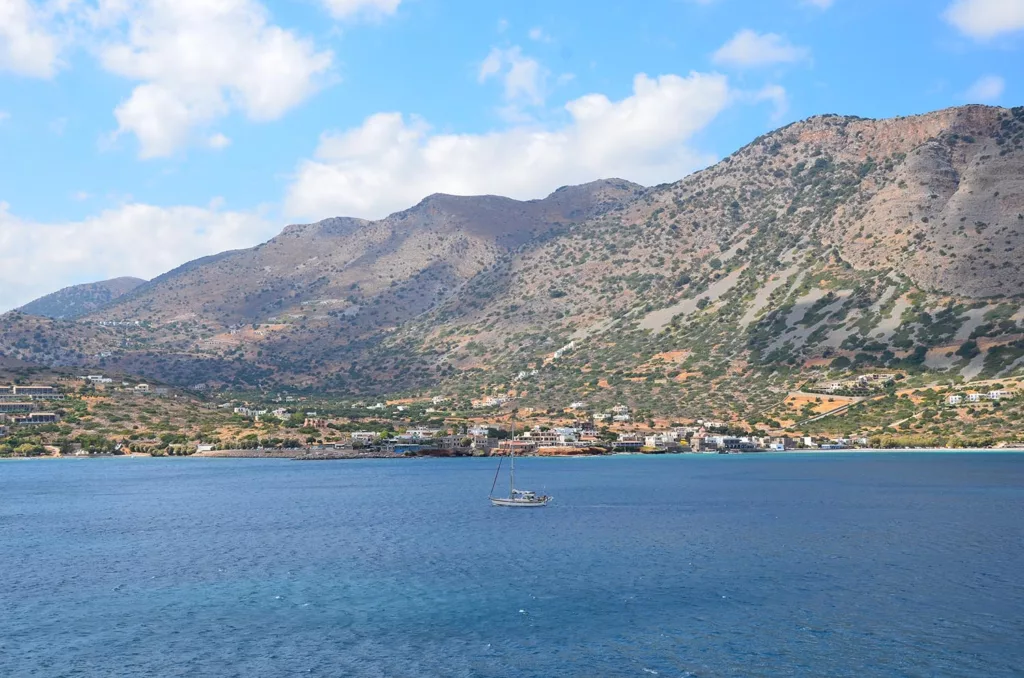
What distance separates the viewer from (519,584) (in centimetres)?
5625

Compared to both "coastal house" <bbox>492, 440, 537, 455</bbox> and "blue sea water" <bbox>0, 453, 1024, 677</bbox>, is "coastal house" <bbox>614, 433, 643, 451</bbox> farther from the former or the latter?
"blue sea water" <bbox>0, 453, 1024, 677</bbox>

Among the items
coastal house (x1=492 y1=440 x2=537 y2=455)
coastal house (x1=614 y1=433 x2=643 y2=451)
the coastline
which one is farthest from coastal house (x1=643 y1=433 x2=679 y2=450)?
coastal house (x1=492 y1=440 x2=537 y2=455)

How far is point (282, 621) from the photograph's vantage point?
47938 millimetres

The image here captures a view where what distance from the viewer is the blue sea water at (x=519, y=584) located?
4134 cm

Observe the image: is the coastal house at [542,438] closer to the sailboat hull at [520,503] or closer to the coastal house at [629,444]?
the coastal house at [629,444]

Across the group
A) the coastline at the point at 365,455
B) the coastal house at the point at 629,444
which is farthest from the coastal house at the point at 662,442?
the coastline at the point at 365,455

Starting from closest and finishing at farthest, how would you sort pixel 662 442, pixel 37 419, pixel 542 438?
pixel 37 419
pixel 542 438
pixel 662 442

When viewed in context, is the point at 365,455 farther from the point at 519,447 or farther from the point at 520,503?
the point at 520,503

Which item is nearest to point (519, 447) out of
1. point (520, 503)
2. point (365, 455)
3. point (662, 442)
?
point (365, 455)

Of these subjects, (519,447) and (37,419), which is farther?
(519,447)

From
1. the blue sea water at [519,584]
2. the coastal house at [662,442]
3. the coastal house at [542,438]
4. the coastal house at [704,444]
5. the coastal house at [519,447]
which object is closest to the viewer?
the blue sea water at [519,584]

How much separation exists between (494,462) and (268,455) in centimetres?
4626

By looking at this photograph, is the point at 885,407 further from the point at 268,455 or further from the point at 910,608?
the point at 910,608

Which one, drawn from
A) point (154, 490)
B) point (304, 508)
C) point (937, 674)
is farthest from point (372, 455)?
point (937, 674)
